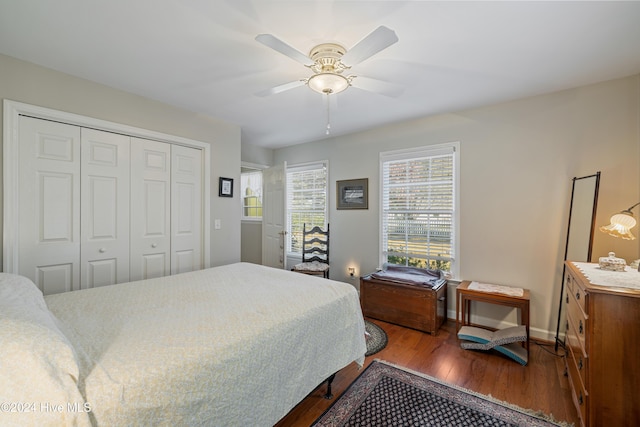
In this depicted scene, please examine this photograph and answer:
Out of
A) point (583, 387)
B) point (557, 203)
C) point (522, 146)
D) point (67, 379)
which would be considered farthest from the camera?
point (522, 146)

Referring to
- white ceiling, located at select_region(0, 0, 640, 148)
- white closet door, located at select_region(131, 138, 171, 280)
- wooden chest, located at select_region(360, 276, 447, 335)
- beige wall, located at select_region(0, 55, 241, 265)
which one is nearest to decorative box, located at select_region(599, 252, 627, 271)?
wooden chest, located at select_region(360, 276, 447, 335)

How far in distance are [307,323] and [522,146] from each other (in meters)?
2.83

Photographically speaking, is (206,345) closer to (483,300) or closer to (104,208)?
(104,208)

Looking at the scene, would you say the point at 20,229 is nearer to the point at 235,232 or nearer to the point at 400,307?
the point at 235,232

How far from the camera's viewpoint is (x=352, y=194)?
403cm

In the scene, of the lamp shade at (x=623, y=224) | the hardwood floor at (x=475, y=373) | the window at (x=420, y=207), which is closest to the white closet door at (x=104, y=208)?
the hardwood floor at (x=475, y=373)

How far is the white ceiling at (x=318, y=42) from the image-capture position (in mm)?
1547

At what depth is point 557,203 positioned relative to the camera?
2643mm

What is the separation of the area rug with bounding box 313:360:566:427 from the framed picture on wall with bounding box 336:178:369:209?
2.32 metres

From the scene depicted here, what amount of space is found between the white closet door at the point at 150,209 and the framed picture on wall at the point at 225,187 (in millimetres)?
603

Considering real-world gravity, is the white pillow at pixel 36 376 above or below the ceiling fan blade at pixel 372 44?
below

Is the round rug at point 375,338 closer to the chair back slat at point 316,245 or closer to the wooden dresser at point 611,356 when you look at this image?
the chair back slat at point 316,245

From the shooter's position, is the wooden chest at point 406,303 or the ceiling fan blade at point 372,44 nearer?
the ceiling fan blade at point 372,44

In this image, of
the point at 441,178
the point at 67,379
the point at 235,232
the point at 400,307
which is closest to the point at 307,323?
the point at 67,379
